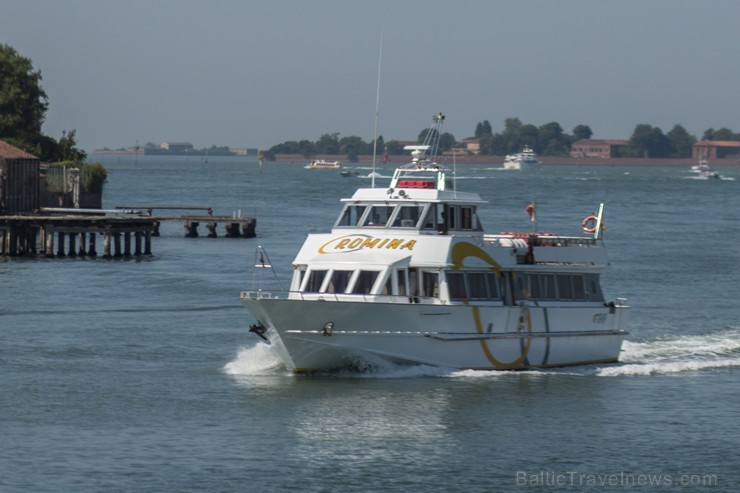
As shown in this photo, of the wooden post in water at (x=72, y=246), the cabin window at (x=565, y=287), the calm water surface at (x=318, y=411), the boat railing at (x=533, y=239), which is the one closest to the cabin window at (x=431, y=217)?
the boat railing at (x=533, y=239)

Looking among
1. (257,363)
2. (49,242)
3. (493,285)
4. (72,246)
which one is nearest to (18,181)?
(49,242)

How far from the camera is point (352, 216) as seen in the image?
37438 mm

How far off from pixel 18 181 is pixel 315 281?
156 ft

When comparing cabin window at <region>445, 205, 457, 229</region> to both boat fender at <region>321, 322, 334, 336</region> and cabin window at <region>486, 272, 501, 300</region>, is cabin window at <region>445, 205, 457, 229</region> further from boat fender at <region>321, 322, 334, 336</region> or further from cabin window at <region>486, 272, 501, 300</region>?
boat fender at <region>321, 322, 334, 336</region>

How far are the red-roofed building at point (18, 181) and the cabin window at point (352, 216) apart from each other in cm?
4317

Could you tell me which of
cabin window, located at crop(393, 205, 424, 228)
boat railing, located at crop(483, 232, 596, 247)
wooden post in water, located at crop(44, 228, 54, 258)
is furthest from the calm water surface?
wooden post in water, located at crop(44, 228, 54, 258)

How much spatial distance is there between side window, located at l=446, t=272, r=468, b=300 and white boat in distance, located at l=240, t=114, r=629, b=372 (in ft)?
0.09

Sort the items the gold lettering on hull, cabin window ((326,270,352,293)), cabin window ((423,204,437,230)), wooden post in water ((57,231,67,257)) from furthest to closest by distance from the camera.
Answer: wooden post in water ((57,231,67,257))
cabin window ((423,204,437,230))
the gold lettering on hull
cabin window ((326,270,352,293))

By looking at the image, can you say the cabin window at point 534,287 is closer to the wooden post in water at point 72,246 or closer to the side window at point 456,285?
the side window at point 456,285

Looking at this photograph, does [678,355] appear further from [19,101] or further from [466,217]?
[19,101]

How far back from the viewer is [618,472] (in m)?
28.2

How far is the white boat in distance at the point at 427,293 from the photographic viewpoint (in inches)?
1362

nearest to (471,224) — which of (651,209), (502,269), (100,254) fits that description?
(502,269)

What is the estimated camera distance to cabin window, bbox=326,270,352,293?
3509 centimetres
